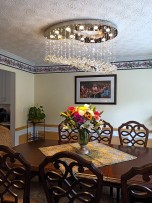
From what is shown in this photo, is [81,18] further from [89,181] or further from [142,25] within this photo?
[89,181]

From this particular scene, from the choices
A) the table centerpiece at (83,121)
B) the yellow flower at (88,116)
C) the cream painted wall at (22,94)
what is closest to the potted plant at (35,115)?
the cream painted wall at (22,94)

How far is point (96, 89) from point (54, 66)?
122cm

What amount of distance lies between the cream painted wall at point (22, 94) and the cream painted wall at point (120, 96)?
0.98ft

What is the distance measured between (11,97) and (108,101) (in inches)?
84.1

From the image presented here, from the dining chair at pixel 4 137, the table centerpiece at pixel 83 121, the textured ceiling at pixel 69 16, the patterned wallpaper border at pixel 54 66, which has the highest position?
the textured ceiling at pixel 69 16

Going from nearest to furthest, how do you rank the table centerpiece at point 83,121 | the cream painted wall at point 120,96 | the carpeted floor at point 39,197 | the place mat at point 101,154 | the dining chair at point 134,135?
the carpeted floor at point 39,197 < the place mat at point 101,154 < the table centerpiece at point 83,121 < the dining chair at point 134,135 < the cream painted wall at point 120,96

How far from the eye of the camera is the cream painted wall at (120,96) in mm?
4062

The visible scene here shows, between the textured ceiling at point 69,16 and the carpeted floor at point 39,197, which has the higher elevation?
the textured ceiling at point 69,16

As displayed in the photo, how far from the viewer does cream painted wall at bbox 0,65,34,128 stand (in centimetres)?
416

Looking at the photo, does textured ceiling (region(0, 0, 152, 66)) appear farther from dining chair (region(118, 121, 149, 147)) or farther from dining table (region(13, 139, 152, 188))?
dining table (region(13, 139, 152, 188))

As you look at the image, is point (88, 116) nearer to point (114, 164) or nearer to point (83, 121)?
point (83, 121)

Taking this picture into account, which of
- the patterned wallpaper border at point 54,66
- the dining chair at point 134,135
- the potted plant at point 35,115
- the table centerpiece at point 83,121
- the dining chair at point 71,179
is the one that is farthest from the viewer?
the potted plant at point 35,115

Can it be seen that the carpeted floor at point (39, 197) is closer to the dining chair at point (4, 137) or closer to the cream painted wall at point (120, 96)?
the dining chair at point (4, 137)

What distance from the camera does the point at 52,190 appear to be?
141 centimetres
